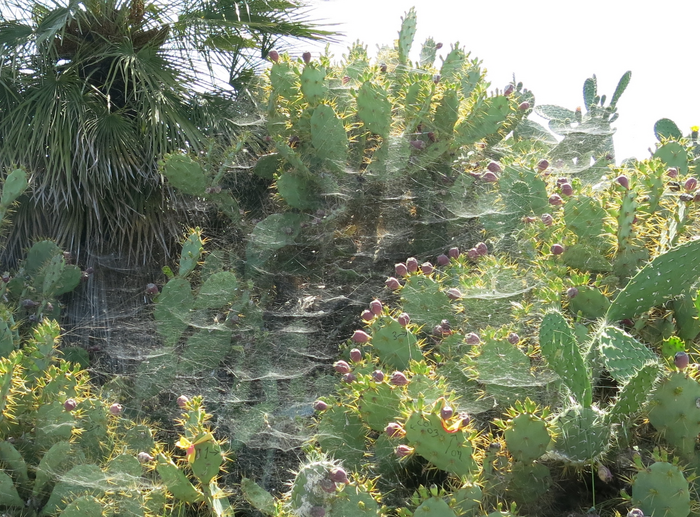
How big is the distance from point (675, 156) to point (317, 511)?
2.41 metres

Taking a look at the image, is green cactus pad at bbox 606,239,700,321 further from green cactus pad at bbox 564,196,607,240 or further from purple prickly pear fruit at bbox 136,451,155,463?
purple prickly pear fruit at bbox 136,451,155,463

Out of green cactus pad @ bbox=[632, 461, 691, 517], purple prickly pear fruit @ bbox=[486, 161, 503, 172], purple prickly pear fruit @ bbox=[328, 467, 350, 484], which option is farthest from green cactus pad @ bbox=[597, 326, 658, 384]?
purple prickly pear fruit @ bbox=[486, 161, 503, 172]

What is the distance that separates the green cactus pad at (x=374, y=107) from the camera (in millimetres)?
3740

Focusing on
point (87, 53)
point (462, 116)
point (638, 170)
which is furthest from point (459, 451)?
point (87, 53)

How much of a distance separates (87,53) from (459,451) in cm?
431

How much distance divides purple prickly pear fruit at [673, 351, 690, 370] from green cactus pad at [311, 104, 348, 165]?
2.23 meters

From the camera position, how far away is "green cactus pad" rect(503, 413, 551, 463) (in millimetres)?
2092

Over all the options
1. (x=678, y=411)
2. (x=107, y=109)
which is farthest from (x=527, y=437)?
(x=107, y=109)

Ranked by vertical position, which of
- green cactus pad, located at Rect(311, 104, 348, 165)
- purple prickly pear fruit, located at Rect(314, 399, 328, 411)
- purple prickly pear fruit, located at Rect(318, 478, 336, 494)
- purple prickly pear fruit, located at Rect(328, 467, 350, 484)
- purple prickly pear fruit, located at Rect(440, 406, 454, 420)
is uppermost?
green cactus pad, located at Rect(311, 104, 348, 165)

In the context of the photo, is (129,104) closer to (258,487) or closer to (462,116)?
(462,116)

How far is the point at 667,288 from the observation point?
2410 mm

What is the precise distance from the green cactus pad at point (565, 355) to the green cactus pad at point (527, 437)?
21cm

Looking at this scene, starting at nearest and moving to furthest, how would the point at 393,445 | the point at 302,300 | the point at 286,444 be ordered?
the point at 393,445, the point at 286,444, the point at 302,300

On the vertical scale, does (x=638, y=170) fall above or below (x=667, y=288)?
above
